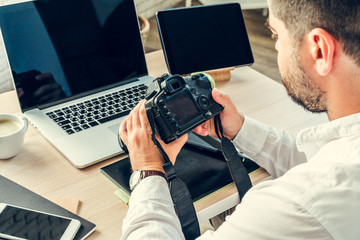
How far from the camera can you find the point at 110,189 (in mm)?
854

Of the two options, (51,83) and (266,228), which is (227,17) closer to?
(51,83)

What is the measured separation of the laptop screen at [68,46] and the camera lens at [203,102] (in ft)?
1.29

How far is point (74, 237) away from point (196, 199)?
0.82 feet

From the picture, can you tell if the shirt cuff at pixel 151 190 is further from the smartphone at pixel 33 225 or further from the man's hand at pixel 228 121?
the man's hand at pixel 228 121

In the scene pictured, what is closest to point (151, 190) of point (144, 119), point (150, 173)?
point (150, 173)

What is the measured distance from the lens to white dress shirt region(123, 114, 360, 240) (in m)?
0.58

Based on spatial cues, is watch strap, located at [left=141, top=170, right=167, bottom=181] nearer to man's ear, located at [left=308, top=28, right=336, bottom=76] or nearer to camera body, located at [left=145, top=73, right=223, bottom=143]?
camera body, located at [left=145, top=73, right=223, bottom=143]

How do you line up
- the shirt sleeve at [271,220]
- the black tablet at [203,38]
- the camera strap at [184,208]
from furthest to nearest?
the black tablet at [203,38]
the camera strap at [184,208]
the shirt sleeve at [271,220]

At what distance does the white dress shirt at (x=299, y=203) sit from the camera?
0.58 metres

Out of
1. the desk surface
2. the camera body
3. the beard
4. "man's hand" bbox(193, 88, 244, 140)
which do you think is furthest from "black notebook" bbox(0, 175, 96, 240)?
the beard

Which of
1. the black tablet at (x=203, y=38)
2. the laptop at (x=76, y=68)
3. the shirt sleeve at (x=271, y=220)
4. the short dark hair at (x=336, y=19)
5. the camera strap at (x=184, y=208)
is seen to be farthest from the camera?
the black tablet at (x=203, y=38)

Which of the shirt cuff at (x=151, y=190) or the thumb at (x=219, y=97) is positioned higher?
the thumb at (x=219, y=97)

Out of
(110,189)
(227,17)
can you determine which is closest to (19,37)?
(110,189)

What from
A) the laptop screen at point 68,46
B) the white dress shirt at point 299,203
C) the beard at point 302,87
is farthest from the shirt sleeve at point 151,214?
the laptop screen at point 68,46
